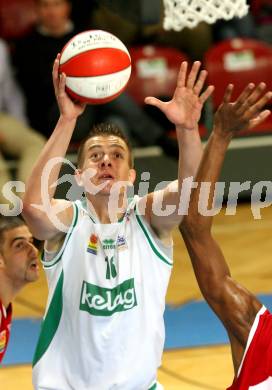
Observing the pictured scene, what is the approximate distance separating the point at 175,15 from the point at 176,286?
229 cm

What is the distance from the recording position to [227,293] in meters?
4.44

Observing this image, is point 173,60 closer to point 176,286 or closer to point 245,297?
point 176,286

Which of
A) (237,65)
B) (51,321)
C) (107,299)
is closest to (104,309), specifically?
(107,299)

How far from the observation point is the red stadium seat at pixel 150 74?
944cm

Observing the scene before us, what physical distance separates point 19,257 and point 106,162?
757 mm

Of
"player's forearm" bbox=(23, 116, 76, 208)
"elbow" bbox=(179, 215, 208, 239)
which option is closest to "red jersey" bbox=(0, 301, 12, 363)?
"player's forearm" bbox=(23, 116, 76, 208)

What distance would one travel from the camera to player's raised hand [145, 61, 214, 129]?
13.6ft

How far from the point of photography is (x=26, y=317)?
7133 mm

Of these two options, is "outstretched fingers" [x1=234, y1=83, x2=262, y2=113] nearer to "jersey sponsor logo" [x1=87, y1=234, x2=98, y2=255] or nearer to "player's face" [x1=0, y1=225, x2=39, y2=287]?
"jersey sponsor logo" [x1=87, y1=234, x2=98, y2=255]

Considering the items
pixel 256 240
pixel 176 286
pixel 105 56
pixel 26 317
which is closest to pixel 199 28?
pixel 256 240

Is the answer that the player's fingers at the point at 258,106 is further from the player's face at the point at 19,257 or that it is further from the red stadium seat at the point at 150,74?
the red stadium seat at the point at 150,74

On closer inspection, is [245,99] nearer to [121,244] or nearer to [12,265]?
[121,244]

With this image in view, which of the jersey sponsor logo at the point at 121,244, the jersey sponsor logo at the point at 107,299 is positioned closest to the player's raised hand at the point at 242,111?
the jersey sponsor logo at the point at 121,244

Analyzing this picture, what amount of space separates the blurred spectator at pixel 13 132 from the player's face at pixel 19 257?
3270 mm
